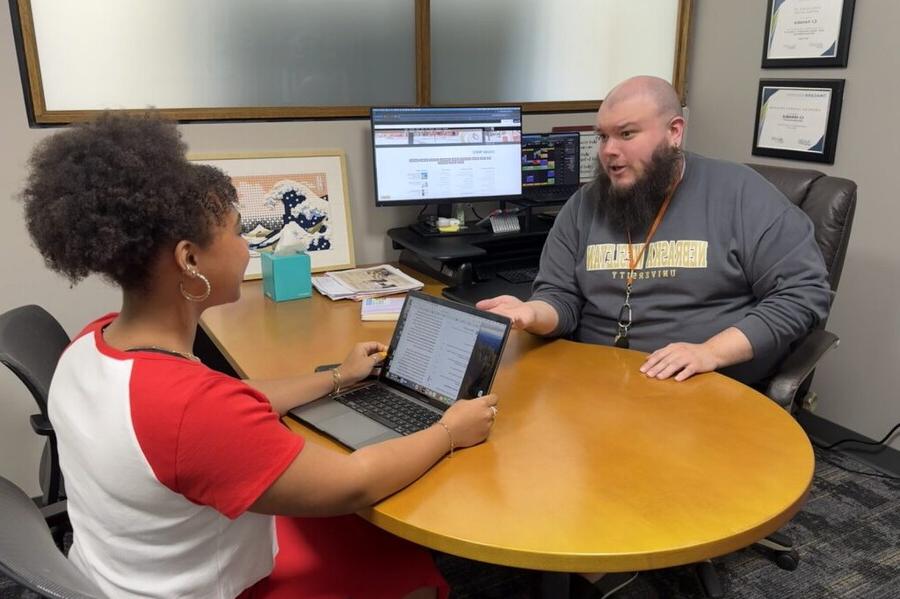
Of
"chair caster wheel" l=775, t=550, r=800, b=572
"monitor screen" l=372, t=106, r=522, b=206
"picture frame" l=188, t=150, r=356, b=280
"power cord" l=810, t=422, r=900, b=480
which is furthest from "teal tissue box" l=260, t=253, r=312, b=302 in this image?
"power cord" l=810, t=422, r=900, b=480

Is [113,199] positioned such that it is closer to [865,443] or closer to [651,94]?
[651,94]

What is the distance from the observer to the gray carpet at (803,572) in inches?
80.5

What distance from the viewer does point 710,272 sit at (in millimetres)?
1895

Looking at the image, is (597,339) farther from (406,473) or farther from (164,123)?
(164,123)

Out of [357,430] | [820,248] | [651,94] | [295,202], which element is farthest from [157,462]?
[820,248]

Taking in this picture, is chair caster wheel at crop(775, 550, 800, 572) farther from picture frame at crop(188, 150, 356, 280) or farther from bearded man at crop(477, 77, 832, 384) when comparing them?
picture frame at crop(188, 150, 356, 280)

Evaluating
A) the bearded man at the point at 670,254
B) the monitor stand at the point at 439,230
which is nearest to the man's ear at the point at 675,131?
the bearded man at the point at 670,254

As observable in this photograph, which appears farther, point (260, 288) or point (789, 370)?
point (260, 288)

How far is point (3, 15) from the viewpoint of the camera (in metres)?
2.06

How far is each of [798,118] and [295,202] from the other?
Answer: 199cm

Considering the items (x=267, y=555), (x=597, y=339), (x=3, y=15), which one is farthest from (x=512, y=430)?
(x=3, y=15)

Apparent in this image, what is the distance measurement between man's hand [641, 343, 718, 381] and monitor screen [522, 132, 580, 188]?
1239 millimetres

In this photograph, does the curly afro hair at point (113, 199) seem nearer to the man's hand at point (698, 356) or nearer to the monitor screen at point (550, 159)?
the man's hand at point (698, 356)

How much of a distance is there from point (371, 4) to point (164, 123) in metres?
1.72
